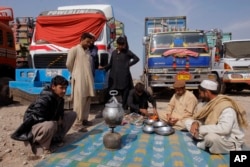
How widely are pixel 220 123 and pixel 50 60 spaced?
14.6ft

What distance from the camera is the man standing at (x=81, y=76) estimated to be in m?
4.56

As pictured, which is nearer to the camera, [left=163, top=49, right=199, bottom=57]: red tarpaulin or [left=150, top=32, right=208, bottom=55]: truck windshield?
[left=163, top=49, right=199, bottom=57]: red tarpaulin

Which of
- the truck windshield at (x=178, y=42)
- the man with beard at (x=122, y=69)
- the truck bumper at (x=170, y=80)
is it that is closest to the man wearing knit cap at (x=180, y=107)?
the man with beard at (x=122, y=69)

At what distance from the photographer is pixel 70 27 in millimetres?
6434

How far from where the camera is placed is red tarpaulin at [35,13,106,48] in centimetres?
635

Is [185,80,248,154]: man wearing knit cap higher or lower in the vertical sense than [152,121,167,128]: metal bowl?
higher

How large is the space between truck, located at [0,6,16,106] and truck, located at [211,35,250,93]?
666 centimetres

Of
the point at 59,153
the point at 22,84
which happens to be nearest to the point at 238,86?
the point at 22,84

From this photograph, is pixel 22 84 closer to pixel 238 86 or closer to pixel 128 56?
pixel 128 56

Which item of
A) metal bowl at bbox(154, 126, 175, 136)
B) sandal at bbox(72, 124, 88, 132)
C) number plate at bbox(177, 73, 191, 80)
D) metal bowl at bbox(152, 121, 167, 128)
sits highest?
number plate at bbox(177, 73, 191, 80)

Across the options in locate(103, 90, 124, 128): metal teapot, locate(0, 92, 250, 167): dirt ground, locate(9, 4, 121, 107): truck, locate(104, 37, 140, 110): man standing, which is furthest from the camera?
locate(9, 4, 121, 107): truck

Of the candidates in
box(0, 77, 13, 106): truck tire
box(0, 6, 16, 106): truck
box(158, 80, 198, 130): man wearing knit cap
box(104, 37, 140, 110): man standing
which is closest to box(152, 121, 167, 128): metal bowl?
box(158, 80, 198, 130): man wearing knit cap

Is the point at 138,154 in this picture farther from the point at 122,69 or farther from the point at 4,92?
the point at 4,92

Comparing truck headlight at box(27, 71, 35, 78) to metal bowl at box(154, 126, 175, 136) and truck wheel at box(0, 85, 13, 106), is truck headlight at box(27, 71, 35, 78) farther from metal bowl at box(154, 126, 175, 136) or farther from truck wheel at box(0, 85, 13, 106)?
metal bowl at box(154, 126, 175, 136)
